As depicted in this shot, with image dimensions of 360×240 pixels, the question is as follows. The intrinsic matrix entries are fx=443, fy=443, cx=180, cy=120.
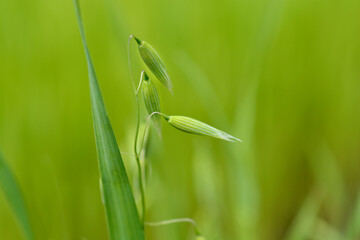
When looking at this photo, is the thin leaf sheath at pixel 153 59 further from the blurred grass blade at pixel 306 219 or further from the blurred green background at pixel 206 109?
the blurred grass blade at pixel 306 219

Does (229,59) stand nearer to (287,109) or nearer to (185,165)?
(287,109)

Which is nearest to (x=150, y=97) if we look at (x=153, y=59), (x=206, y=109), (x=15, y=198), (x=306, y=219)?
(x=153, y=59)

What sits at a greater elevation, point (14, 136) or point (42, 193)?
point (14, 136)

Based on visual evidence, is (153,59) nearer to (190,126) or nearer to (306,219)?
(190,126)

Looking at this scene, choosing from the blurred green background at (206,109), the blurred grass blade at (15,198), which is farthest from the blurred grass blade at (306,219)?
the blurred grass blade at (15,198)

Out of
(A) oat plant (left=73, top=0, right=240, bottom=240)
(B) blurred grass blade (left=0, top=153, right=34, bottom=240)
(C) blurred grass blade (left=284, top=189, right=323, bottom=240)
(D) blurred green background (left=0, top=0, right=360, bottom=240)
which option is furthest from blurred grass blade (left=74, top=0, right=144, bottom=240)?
(C) blurred grass blade (left=284, top=189, right=323, bottom=240)

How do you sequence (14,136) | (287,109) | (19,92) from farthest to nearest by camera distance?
(287,109), (19,92), (14,136)

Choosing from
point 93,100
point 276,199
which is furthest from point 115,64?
point 93,100
